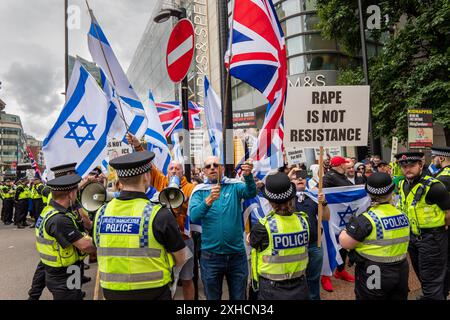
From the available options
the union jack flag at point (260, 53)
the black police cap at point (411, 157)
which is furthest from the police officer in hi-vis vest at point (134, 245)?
the black police cap at point (411, 157)

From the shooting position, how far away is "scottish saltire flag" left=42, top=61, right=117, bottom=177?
183 inches

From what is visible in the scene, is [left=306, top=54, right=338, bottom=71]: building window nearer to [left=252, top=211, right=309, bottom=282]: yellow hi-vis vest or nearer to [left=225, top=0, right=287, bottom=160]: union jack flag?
[left=225, top=0, right=287, bottom=160]: union jack flag

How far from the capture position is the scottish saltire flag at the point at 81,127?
4.65m

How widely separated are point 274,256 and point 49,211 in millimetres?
2186

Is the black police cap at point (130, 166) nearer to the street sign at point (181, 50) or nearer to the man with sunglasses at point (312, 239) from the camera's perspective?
the man with sunglasses at point (312, 239)

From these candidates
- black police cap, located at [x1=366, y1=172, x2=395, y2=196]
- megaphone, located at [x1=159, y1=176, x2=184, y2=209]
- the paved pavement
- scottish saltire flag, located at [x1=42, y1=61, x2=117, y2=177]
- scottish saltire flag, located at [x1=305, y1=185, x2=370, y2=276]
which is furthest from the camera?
scottish saltire flag, located at [x1=305, y1=185, x2=370, y2=276]

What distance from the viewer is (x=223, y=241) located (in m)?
3.38

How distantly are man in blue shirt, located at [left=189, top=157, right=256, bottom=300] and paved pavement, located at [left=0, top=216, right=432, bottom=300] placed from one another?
1.52 meters

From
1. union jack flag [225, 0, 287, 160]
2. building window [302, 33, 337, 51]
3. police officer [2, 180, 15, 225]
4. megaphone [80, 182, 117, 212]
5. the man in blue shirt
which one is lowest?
police officer [2, 180, 15, 225]

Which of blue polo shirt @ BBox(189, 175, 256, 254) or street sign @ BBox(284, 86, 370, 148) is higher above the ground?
street sign @ BBox(284, 86, 370, 148)

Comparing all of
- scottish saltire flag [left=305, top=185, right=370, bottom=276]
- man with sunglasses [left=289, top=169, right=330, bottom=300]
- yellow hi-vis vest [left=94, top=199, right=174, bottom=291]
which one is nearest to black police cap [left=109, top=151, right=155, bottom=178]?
yellow hi-vis vest [left=94, top=199, right=174, bottom=291]

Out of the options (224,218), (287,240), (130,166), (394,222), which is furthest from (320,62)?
(130,166)

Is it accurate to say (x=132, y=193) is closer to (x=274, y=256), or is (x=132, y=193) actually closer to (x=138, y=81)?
(x=274, y=256)

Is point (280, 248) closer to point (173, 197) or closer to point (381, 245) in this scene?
point (381, 245)
